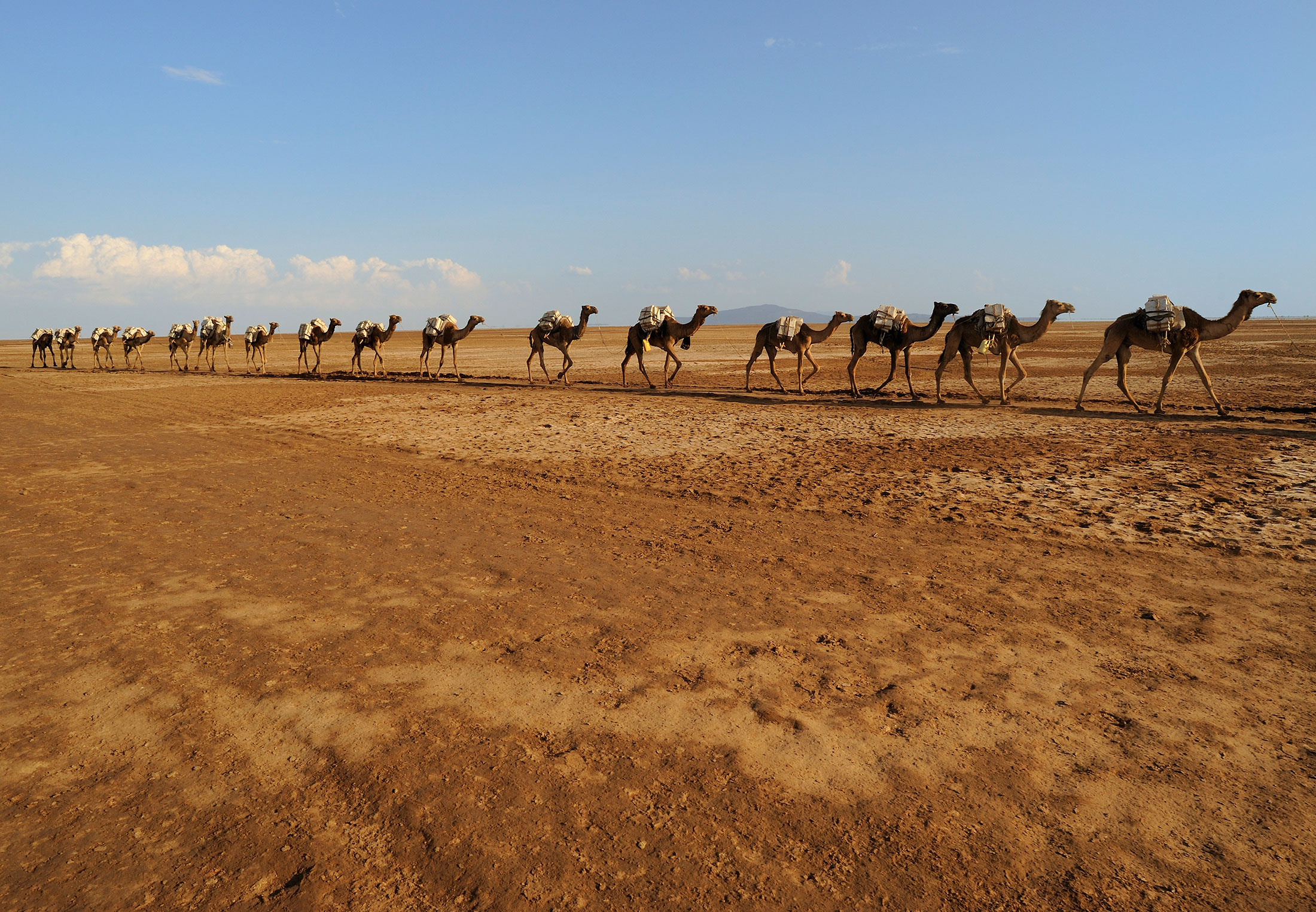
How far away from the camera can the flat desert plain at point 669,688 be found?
3.14 metres

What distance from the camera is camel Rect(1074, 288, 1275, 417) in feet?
48.9

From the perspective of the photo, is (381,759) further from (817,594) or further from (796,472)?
(796,472)

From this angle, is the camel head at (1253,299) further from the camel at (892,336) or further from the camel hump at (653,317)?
the camel hump at (653,317)

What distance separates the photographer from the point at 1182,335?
1516 cm

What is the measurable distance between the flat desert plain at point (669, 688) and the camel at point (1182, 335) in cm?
542

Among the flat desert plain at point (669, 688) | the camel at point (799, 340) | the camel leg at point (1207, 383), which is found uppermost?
the camel at point (799, 340)

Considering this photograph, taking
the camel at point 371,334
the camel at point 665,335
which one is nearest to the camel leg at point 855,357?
the camel at point 665,335

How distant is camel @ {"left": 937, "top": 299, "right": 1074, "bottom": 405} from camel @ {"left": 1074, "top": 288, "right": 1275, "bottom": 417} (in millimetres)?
1486

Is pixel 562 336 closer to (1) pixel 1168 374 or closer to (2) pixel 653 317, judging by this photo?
(2) pixel 653 317

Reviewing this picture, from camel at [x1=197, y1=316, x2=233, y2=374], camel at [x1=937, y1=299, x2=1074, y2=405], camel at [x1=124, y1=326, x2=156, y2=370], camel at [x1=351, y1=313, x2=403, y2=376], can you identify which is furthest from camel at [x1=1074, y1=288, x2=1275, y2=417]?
camel at [x1=124, y1=326, x2=156, y2=370]

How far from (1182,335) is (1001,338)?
11.9 ft

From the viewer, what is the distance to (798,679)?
4750mm

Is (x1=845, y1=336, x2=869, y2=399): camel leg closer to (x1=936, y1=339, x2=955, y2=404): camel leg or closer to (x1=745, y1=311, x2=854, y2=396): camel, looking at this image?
(x1=745, y1=311, x2=854, y2=396): camel

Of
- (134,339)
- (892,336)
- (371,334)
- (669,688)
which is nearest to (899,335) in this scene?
(892,336)
